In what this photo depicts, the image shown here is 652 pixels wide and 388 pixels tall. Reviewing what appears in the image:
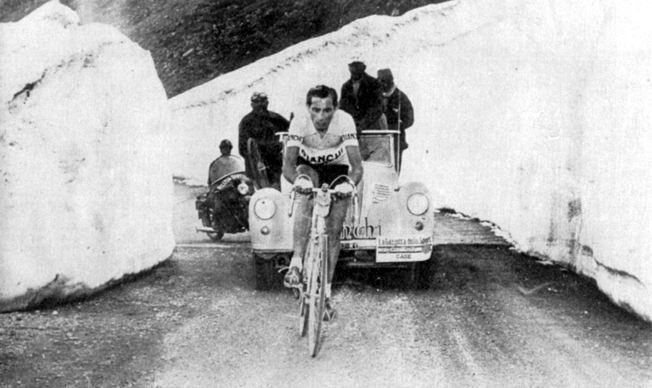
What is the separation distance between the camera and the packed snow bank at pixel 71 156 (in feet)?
15.1

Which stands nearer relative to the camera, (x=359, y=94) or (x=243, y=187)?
(x=359, y=94)

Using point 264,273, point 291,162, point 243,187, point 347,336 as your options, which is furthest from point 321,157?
point 243,187

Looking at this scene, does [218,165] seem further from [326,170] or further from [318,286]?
[318,286]

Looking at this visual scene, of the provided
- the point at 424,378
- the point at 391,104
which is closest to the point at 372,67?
the point at 391,104

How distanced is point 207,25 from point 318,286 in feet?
11.4

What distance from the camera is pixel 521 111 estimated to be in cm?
847

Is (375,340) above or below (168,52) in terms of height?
below

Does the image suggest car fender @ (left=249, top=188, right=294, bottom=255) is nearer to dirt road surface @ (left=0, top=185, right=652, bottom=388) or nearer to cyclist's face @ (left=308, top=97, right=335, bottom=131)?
dirt road surface @ (left=0, top=185, right=652, bottom=388)

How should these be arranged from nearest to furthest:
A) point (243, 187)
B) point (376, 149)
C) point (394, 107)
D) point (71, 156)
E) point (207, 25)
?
point (71, 156)
point (376, 149)
point (207, 25)
point (243, 187)
point (394, 107)

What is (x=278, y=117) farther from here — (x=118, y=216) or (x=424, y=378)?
(x=424, y=378)

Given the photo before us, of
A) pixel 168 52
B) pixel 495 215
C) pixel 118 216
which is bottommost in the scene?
pixel 495 215

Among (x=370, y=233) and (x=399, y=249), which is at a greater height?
(x=370, y=233)

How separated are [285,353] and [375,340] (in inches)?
23.1

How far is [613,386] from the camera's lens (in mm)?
3658
